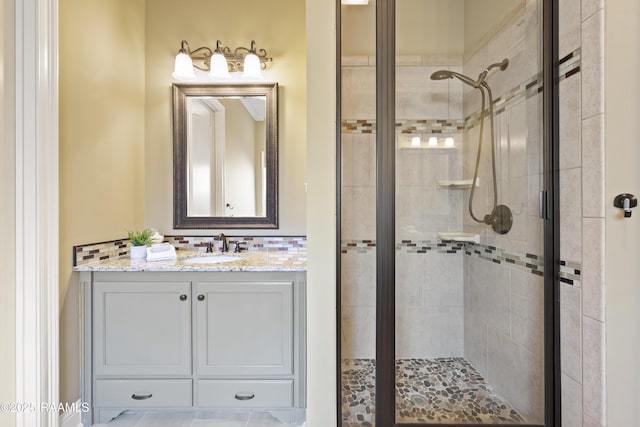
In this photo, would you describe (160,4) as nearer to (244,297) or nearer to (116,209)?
(116,209)

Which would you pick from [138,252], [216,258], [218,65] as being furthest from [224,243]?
[218,65]

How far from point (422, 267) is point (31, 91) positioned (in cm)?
197

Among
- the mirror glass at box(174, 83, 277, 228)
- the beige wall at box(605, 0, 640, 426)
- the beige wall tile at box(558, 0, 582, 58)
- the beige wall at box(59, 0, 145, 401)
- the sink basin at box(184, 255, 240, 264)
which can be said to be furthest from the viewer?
the mirror glass at box(174, 83, 277, 228)

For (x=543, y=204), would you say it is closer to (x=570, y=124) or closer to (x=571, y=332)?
(x=570, y=124)

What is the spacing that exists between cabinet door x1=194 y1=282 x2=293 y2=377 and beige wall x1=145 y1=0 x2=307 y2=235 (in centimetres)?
69

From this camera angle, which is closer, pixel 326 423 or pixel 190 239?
pixel 326 423

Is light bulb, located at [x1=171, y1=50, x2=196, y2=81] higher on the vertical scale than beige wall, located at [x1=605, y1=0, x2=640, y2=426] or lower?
higher

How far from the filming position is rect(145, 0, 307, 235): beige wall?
2.27 meters

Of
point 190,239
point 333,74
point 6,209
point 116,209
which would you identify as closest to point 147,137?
point 116,209

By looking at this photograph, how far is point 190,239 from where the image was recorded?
2314 mm

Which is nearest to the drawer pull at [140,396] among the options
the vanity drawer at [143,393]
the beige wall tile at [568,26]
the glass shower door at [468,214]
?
the vanity drawer at [143,393]

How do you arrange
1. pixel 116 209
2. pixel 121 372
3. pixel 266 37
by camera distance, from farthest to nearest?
pixel 266 37 → pixel 116 209 → pixel 121 372

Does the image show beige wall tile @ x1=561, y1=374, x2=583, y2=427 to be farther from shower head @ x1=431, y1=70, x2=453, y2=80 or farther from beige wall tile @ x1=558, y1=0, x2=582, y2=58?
shower head @ x1=431, y1=70, x2=453, y2=80

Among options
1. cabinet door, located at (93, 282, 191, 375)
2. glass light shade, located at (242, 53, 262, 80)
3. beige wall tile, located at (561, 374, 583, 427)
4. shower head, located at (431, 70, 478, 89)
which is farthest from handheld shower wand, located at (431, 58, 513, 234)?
cabinet door, located at (93, 282, 191, 375)
